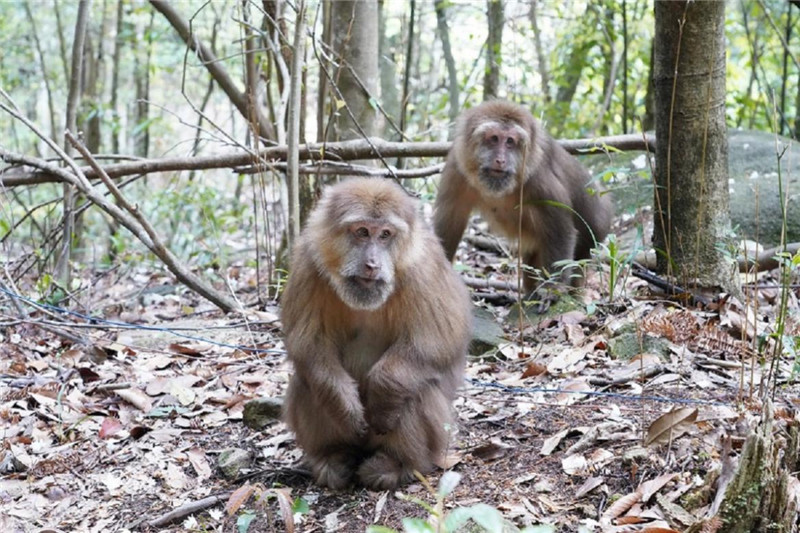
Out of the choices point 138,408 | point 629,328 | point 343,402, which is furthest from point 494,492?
point 138,408

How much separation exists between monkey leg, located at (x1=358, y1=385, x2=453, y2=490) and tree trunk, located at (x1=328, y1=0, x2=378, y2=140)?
391cm

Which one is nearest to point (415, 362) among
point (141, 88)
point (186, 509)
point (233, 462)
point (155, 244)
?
point (233, 462)

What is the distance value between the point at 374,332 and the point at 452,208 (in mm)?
3116

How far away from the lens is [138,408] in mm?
5793

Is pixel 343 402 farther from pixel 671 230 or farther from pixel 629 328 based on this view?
pixel 671 230

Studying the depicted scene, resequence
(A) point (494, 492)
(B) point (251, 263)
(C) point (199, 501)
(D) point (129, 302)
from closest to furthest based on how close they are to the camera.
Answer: (A) point (494, 492) < (C) point (199, 501) < (D) point (129, 302) < (B) point (251, 263)

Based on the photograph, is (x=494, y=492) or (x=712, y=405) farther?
(x=712, y=405)

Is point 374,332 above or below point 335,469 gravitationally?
above

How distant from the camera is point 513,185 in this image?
23.9ft

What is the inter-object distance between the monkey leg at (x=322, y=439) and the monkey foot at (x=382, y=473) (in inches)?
5.1

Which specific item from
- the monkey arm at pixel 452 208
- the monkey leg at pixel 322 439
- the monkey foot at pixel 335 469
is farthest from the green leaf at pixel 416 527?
the monkey arm at pixel 452 208

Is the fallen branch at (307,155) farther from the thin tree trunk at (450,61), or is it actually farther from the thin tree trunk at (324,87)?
the thin tree trunk at (450,61)

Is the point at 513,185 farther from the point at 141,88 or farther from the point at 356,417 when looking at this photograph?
the point at 141,88

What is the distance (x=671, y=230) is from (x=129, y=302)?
208 inches
